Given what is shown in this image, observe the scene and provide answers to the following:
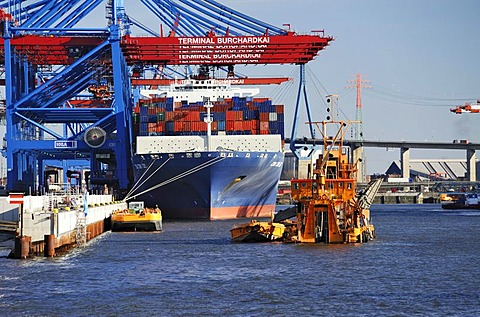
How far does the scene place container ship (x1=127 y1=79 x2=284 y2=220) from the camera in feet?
250

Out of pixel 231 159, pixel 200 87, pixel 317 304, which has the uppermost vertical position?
pixel 200 87

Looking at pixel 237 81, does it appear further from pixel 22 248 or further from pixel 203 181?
pixel 22 248

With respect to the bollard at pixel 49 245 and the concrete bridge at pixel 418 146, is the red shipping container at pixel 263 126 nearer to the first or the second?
the bollard at pixel 49 245

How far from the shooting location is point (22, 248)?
131ft

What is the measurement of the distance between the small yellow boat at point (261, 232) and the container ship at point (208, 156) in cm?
2519

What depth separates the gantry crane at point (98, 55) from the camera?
270ft

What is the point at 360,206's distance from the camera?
46375 mm

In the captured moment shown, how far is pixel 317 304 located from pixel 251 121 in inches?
2068

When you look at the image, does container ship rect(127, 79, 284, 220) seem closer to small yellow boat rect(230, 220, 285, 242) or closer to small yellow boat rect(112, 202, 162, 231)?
small yellow boat rect(112, 202, 162, 231)

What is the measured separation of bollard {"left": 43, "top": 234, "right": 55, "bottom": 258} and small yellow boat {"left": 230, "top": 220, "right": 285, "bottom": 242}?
1125cm

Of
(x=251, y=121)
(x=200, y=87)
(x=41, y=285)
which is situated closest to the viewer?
(x=41, y=285)

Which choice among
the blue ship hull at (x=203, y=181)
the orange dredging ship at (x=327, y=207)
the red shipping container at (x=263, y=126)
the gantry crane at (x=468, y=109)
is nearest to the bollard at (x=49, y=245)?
the orange dredging ship at (x=327, y=207)

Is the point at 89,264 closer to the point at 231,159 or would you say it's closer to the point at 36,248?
the point at 36,248

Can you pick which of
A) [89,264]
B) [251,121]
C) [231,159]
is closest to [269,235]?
[89,264]
